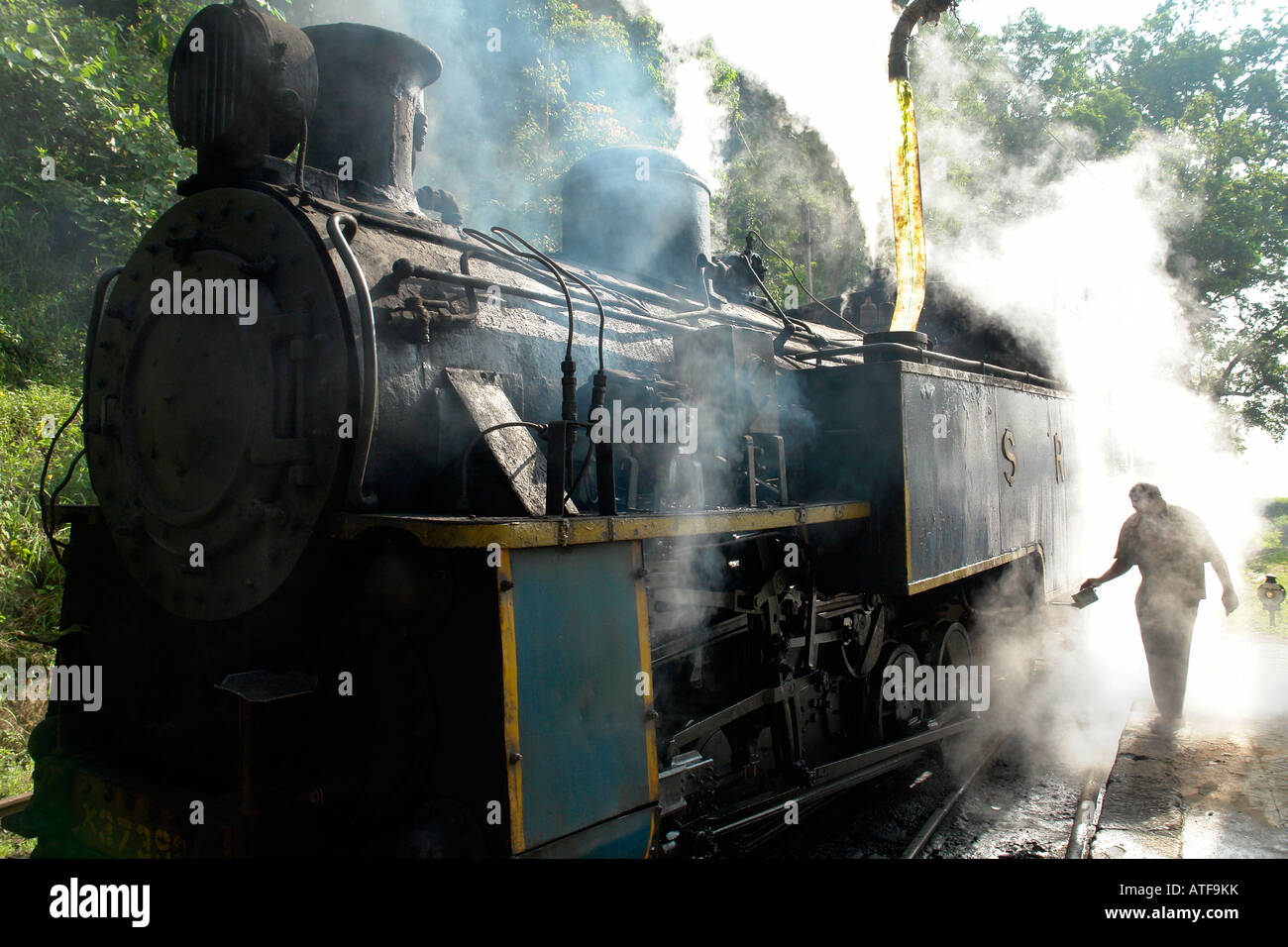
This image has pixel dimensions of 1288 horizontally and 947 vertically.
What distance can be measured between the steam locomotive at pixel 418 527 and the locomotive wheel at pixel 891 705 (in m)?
0.15

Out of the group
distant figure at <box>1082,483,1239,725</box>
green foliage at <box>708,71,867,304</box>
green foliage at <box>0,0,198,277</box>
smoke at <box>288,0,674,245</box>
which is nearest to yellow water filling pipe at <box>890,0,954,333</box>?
distant figure at <box>1082,483,1239,725</box>

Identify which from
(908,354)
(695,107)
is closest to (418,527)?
(908,354)

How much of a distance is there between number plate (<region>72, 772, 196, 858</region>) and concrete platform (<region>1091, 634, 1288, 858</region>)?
372 centimetres

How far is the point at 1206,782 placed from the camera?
4844 millimetres

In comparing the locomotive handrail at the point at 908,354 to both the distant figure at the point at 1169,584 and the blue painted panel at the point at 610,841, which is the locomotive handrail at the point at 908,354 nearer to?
the distant figure at the point at 1169,584

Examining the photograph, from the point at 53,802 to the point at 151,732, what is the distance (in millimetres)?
374

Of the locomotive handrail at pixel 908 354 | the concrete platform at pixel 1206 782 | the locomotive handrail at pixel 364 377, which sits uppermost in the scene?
the locomotive handrail at pixel 908 354

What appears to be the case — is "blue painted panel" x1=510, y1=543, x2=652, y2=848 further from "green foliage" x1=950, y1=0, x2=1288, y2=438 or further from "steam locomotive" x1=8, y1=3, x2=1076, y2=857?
"green foliage" x1=950, y1=0, x2=1288, y2=438

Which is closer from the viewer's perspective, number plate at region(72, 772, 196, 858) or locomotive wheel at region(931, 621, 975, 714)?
number plate at region(72, 772, 196, 858)

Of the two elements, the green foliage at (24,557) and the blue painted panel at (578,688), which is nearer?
the blue painted panel at (578,688)

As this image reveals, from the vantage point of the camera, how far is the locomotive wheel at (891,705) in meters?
4.57

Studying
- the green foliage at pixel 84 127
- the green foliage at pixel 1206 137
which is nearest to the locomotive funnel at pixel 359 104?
the green foliage at pixel 84 127

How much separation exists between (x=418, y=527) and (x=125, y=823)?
4.74ft

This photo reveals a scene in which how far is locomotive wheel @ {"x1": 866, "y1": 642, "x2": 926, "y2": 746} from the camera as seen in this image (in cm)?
457
